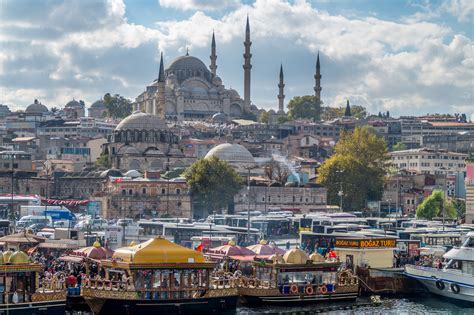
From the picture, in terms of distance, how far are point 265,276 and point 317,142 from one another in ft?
266

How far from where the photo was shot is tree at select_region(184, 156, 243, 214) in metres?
72.9

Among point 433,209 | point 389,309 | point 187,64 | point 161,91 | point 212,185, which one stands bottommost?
point 389,309

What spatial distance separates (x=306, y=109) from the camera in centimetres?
14162

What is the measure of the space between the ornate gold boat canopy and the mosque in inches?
3971

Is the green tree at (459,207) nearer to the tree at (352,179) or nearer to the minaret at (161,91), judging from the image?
the tree at (352,179)

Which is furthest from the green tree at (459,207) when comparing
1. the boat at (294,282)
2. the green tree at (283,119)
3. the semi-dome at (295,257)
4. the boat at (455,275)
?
the green tree at (283,119)

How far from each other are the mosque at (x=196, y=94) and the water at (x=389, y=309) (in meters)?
95.4

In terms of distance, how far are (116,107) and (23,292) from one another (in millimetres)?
111287

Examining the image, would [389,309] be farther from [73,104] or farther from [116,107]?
[73,104]

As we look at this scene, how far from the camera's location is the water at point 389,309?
105ft

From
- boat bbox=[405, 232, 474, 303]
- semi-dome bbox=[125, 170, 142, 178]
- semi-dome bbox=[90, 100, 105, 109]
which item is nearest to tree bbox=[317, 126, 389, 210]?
semi-dome bbox=[125, 170, 142, 178]

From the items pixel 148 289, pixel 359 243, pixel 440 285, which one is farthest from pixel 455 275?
pixel 148 289

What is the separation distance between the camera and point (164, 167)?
8788cm

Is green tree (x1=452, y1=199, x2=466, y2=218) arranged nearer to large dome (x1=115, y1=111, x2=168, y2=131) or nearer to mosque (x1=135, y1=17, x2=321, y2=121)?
large dome (x1=115, y1=111, x2=168, y2=131)
